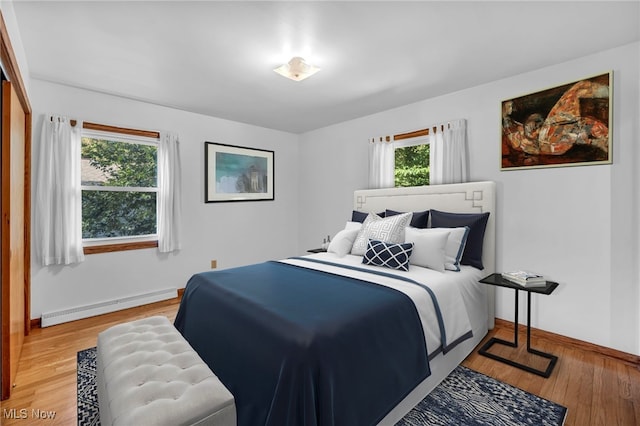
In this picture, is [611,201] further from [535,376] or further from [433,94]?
[433,94]

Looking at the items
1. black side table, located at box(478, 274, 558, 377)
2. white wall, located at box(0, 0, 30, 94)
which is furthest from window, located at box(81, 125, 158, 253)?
black side table, located at box(478, 274, 558, 377)

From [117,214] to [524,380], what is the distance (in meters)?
4.25

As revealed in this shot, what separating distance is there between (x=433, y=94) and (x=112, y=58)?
315 cm

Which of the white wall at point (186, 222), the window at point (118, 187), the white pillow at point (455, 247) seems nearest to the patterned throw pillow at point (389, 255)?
the white pillow at point (455, 247)

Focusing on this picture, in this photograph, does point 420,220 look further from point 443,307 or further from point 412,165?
point 443,307

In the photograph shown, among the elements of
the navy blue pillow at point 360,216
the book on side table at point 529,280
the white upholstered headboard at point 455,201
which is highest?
the white upholstered headboard at point 455,201

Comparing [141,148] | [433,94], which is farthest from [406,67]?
[141,148]

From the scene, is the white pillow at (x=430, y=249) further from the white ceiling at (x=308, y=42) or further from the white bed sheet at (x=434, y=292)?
the white ceiling at (x=308, y=42)

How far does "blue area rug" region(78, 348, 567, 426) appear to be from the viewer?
69.8 inches

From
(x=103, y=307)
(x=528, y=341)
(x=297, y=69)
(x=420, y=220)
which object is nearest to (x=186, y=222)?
(x=103, y=307)

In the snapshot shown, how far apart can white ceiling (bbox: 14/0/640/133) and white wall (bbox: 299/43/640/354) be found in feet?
0.58

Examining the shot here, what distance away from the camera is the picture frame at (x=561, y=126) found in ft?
8.17

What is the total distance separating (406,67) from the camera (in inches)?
110

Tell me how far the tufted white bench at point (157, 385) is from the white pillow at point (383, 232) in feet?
6.25
